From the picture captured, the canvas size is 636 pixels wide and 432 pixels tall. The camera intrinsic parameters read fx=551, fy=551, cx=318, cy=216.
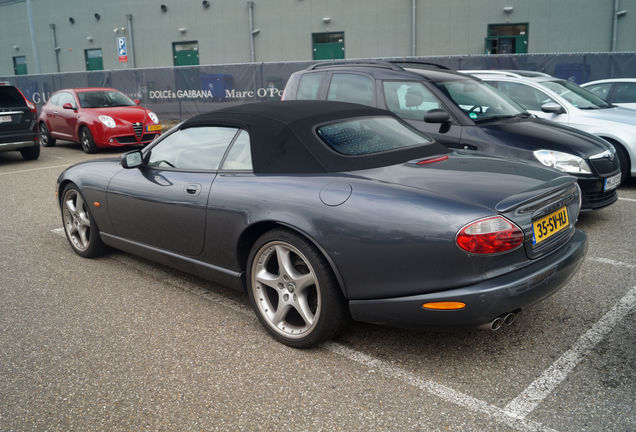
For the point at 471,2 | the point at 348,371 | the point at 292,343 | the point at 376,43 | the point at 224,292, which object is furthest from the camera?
the point at 376,43

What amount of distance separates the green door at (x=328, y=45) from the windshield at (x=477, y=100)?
16339 millimetres

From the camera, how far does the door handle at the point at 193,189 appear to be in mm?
3686

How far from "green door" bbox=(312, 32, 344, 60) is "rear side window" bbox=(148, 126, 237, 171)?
18757 mm

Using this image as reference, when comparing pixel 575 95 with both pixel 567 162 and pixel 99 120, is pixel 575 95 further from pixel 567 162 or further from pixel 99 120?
pixel 99 120

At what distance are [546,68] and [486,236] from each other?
45.7 feet

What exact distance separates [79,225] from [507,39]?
60.7 feet

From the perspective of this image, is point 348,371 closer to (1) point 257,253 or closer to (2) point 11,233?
(1) point 257,253

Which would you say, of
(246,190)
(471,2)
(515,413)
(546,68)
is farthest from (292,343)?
(471,2)

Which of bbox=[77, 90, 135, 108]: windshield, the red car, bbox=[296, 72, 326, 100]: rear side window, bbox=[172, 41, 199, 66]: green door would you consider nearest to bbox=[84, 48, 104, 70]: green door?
bbox=[172, 41, 199, 66]: green door

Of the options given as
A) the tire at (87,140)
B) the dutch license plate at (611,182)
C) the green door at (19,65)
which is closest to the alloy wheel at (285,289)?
the dutch license plate at (611,182)

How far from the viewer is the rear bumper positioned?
8.68 ft

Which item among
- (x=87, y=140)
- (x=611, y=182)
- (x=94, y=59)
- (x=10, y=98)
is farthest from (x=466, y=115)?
(x=94, y=59)

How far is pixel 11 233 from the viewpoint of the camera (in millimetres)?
6043

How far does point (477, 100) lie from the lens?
243 inches
